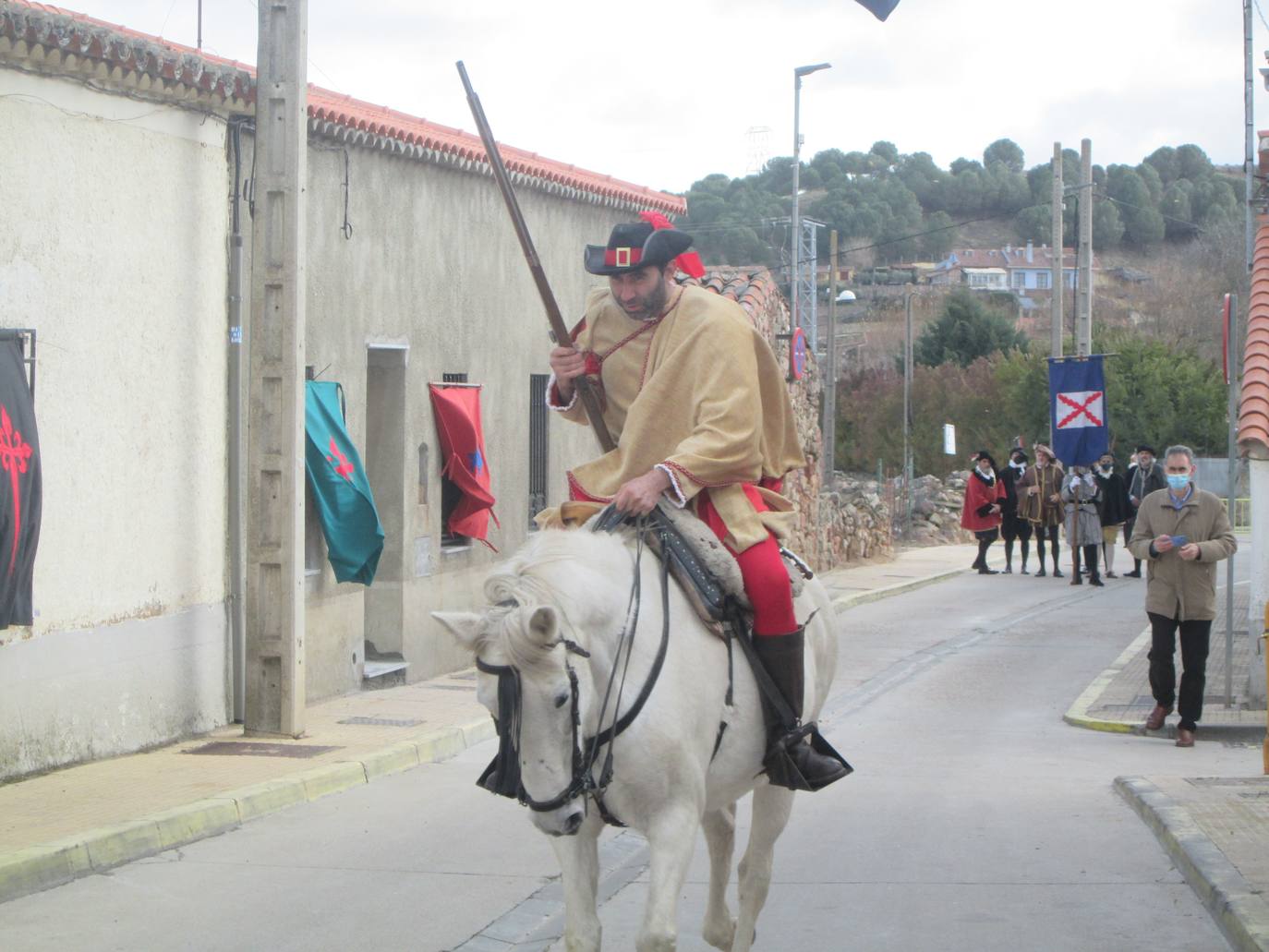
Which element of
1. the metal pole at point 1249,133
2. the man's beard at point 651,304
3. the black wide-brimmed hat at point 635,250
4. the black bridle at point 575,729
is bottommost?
the black bridle at point 575,729

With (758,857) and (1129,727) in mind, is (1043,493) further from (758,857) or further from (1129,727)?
(758,857)

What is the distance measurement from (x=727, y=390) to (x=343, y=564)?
837 cm

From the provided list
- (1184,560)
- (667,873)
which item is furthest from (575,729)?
(1184,560)

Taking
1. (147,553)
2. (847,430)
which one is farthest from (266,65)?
(847,430)

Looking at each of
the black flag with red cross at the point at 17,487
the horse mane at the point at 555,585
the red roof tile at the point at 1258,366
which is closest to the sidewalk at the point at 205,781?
the black flag with red cross at the point at 17,487

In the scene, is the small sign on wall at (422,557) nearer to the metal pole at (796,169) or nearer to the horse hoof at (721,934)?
the horse hoof at (721,934)

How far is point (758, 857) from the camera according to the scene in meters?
5.84

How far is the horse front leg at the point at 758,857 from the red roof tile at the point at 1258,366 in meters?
7.37

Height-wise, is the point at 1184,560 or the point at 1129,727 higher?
the point at 1184,560

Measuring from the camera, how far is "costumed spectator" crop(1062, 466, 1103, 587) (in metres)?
24.4

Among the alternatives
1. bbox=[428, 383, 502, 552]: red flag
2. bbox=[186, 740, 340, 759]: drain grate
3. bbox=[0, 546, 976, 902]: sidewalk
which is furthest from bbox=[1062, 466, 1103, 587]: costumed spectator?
bbox=[186, 740, 340, 759]: drain grate

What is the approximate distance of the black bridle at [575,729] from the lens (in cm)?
429

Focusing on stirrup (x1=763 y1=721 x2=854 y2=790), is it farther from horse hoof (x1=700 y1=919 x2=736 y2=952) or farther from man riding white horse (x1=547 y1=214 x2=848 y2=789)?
horse hoof (x1=700 y1=919 x2=736 y2=952)

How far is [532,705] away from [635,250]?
1.85m
